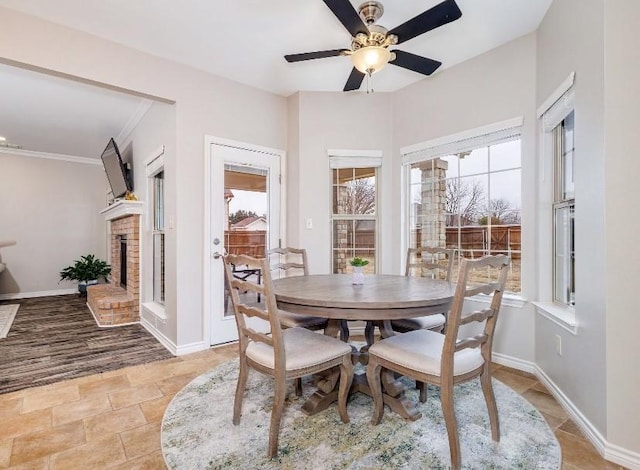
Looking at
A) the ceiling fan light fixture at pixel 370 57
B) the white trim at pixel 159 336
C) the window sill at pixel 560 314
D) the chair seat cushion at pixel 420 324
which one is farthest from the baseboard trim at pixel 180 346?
the window sill at pixel 560 314

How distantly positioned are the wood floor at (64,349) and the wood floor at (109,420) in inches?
8.1

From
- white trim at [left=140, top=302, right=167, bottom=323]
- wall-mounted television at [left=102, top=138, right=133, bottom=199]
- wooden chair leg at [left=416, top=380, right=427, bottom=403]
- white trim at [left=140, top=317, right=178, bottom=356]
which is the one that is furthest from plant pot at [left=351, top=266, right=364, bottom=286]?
wall-mounted television at [left=102, top=138, right=133, bottom=199]

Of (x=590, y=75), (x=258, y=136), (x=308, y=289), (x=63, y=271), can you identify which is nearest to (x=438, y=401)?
(x=308, y=289)

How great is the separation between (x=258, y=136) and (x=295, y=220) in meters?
0.96

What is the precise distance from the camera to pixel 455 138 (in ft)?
10.0

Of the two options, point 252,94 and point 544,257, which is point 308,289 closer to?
point 544,257

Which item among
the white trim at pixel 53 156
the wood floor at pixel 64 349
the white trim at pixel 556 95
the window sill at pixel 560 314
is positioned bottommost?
the wood floor at pixel 64 349

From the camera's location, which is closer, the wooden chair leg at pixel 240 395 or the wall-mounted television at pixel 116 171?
the wooden chair leg at pixel 240 395

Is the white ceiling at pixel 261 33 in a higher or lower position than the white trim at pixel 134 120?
higher

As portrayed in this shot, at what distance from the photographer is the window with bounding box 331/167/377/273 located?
370 cm

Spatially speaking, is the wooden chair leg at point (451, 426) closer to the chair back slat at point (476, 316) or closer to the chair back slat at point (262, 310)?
the chair back slat at point (476, 316)

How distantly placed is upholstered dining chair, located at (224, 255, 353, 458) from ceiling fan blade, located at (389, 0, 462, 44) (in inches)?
61.8

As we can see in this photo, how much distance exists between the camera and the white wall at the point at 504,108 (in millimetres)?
2604

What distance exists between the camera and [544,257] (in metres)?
2.51
